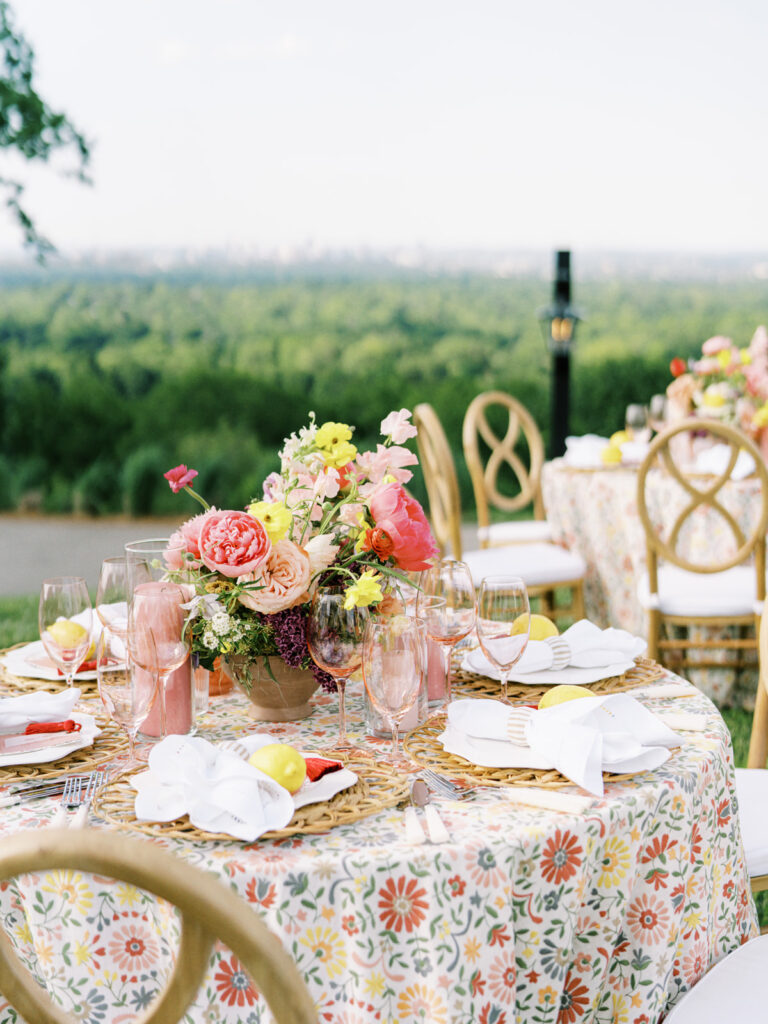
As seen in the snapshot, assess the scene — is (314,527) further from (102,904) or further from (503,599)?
(102,904)

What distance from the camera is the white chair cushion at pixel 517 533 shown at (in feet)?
14.4

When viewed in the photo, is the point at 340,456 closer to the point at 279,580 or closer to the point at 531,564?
the point at 279,580

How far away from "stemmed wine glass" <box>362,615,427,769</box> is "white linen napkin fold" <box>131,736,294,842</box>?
17 cm

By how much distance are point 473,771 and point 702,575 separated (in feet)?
7.93

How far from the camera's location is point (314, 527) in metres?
1.51

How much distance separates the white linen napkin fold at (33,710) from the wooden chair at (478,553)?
2.10 metres

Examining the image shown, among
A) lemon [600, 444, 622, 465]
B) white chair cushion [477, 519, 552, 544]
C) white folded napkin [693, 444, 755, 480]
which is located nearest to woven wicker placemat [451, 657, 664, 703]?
white folded napkin [693, 444, 755, 480]

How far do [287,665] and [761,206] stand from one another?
9.12m

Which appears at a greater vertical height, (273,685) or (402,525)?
(402,525)

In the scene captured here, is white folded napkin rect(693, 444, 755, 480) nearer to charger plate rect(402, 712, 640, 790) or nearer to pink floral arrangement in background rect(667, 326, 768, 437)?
pink floral arrangement in background rect(667, 326, 768, 437)

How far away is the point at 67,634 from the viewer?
1.56 m

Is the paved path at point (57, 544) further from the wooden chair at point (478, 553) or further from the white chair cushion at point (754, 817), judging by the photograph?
the white chair cushion at point (754, 817)

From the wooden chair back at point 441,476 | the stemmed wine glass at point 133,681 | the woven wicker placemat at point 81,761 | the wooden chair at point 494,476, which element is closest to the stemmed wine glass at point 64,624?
the woven wicker placemat at point 81,761

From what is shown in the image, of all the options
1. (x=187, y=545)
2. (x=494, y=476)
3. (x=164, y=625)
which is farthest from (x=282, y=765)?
(x=494, y=476)
